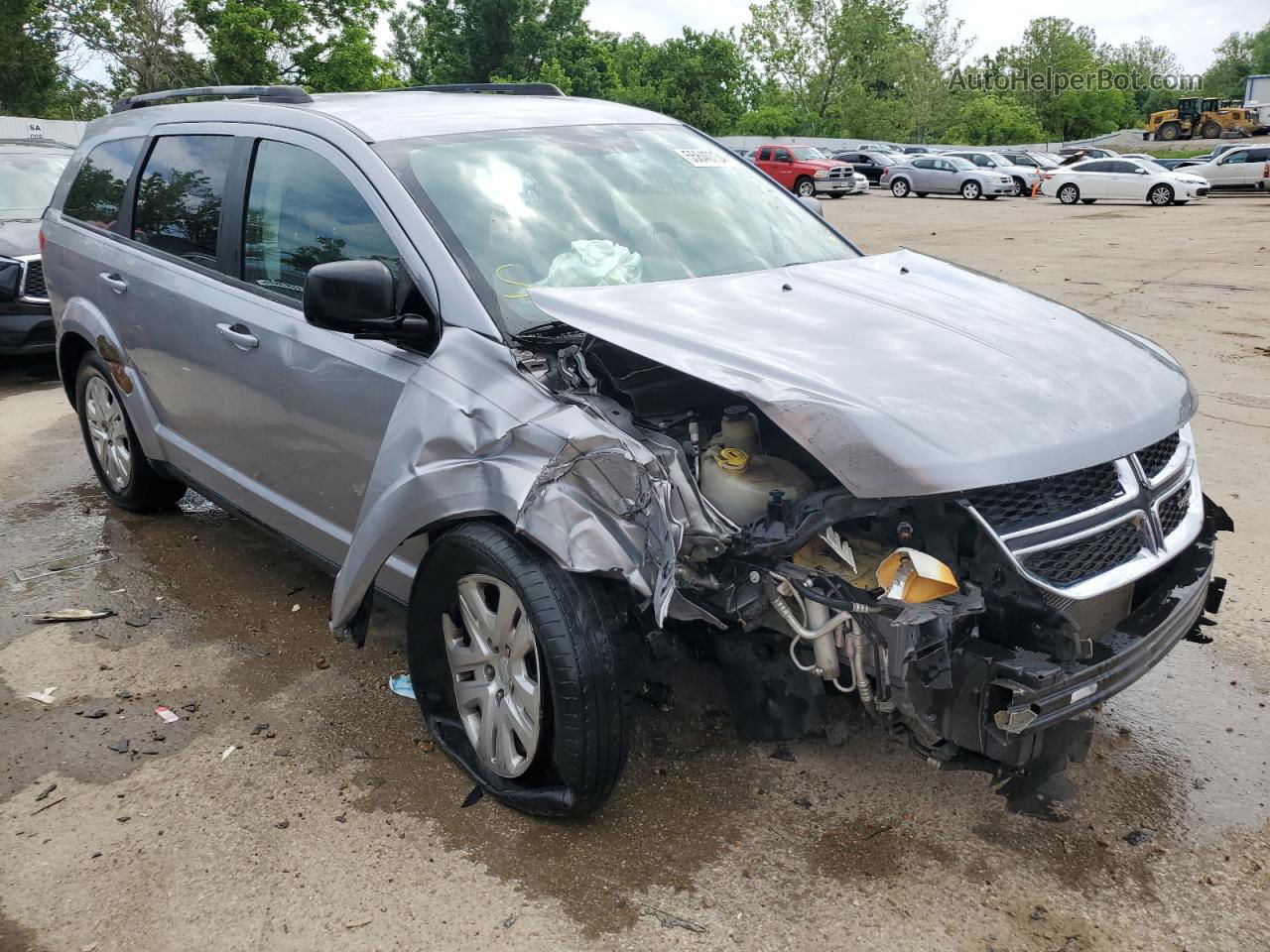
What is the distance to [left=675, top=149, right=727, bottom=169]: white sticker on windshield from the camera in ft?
13.2

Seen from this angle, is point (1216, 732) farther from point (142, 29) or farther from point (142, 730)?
point (142, 29)

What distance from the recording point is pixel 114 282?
182 inches

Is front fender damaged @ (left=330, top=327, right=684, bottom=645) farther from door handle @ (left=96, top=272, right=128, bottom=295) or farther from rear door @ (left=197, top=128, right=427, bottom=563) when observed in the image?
door handle @ (left=96, top=272, right=128, bottom=295)

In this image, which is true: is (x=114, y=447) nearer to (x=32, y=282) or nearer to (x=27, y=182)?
(x=32, y=282)

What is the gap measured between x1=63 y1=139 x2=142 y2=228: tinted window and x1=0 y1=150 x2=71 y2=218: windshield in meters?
4.84

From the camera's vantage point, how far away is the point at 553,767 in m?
2.86

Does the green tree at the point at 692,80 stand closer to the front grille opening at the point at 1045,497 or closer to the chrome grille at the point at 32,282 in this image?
the chrome grille at the point at 32,282

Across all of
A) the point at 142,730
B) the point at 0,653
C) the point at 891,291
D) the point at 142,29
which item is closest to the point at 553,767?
the point at 142,730

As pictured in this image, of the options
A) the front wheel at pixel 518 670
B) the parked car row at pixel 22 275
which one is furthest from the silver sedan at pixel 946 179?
the front wheel at pixel 518 670

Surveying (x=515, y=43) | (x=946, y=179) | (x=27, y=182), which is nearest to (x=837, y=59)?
(x=515, y=43)

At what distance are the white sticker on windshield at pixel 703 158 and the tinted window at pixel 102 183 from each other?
247cm

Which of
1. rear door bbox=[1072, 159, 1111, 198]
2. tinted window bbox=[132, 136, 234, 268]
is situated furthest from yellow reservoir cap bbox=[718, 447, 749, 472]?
rear door bbox=[1072, 159, 1111, 198]

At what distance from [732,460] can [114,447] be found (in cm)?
372

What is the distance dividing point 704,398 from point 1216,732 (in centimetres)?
194
